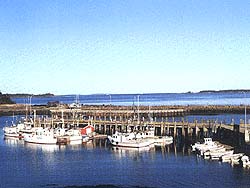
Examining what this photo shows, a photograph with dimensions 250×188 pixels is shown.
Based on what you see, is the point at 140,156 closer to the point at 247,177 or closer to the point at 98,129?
the point at 247,177

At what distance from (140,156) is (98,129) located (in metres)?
32.1

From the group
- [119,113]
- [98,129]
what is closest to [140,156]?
[98,129]

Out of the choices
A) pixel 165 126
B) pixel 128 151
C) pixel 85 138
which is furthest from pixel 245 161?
pixel 85 138

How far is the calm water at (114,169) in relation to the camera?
49.6m

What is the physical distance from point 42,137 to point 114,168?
2864 cm

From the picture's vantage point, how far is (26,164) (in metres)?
62.5

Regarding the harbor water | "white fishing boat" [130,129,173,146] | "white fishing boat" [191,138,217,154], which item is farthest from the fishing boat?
"white fishing boat" [130,129,173,146]

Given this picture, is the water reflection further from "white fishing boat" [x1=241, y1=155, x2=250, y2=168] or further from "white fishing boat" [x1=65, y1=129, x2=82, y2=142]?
"white fishing boat" [x1=241, y1=155, x2=250, y2=168]

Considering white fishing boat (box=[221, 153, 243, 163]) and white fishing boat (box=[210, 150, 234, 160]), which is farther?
white fishing boat (box=[210, 150, 234, 160])

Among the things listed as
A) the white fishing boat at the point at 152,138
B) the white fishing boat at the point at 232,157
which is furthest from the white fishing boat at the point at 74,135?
the white fishing boat at the point at 232,157

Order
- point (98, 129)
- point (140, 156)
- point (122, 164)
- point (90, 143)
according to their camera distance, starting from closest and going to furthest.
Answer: point (122, 164), point (140, 156), point (90, 143), point (98, 129)

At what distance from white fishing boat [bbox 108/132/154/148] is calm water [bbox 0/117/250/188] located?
1.81m

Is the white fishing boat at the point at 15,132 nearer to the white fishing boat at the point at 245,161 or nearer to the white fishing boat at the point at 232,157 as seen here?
the white fishing boat at the point at 232,157

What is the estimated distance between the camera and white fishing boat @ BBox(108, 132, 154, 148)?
74188 millimetres
